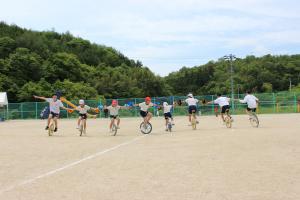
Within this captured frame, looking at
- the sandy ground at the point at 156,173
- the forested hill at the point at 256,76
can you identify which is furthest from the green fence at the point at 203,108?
the forested hill at the point at 256,76

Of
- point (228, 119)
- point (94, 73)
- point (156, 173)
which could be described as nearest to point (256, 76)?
point (94, 73)

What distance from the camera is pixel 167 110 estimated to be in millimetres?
21750

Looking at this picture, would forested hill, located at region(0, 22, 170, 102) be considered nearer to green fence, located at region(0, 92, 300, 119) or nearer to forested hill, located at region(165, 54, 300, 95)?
forested hill, located at region(165, 54, 300, 95)

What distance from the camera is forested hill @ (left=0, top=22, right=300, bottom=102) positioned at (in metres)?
75.6

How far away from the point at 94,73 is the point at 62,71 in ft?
37.1

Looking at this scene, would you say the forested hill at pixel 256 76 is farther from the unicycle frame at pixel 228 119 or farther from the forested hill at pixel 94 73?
the unicycle frame at pixel 228 119

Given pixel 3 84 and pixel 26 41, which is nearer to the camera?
pixel 3 84

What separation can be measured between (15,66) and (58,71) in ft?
29.0

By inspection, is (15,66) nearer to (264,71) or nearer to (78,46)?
(78,46)

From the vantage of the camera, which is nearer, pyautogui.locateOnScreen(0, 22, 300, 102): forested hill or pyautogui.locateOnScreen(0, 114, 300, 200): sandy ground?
pyautogui.locateOnScreen(0, 114, 300, 200): sandy ground

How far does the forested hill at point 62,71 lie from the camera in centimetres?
Result: 7450

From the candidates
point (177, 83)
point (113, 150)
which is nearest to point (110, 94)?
point (177, 83)

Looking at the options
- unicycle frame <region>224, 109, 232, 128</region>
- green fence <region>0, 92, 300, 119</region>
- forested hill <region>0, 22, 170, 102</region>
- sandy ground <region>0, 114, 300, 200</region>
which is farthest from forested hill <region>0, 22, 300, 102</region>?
sandy ground <region>0, 114, 300, 200</region>

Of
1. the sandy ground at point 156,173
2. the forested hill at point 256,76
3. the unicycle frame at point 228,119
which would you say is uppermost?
the forested hill at point 256,76
